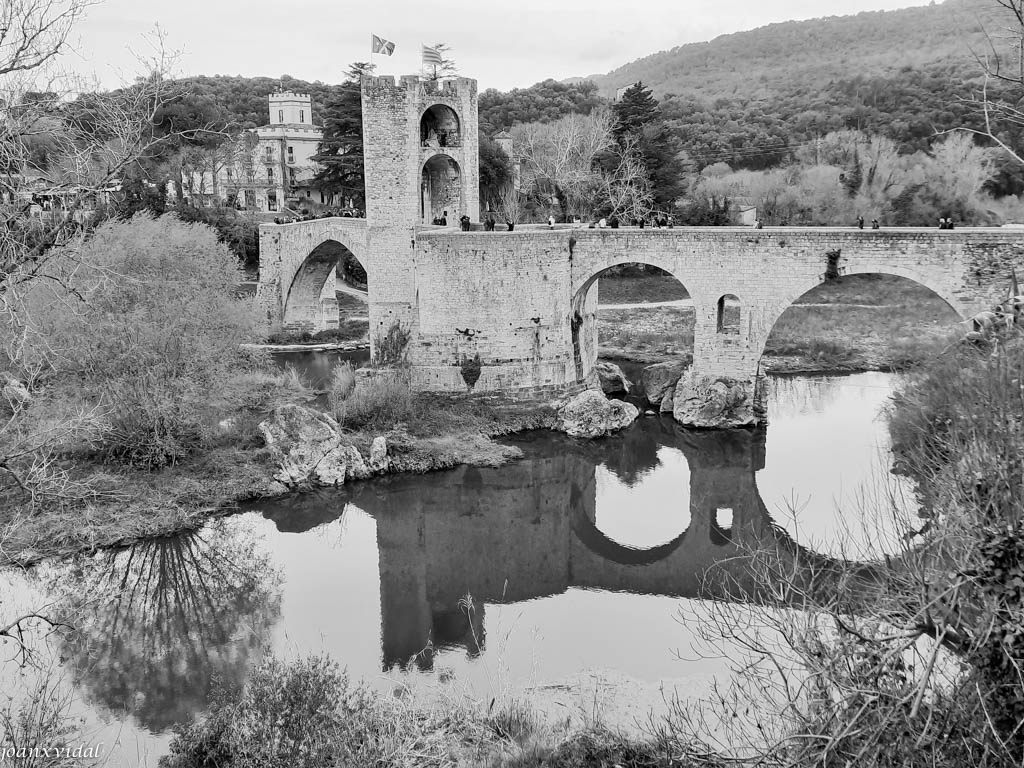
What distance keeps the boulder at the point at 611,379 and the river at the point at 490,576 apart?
A: 293 cm

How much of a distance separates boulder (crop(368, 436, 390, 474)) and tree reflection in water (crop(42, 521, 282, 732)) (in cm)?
324

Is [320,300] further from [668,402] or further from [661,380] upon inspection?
[668,402]

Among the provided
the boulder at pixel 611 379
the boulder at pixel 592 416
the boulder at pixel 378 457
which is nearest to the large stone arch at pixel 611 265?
the boulder at pixel 611 379

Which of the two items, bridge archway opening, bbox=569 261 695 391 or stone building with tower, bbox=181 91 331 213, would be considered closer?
bridge archway opening, bbox=569 261 695 391

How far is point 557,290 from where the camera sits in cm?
2203

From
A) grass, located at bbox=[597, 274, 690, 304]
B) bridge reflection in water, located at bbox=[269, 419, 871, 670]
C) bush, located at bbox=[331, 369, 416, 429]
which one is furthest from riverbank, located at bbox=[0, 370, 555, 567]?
grass, located at bbox=[597, 274, 690, 304]

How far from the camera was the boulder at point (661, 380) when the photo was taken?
23312 millimetres

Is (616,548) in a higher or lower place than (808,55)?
lower

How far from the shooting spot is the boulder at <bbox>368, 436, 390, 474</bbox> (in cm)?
1872

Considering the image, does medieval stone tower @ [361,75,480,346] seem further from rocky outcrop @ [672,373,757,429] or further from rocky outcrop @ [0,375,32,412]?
rocky outcrop @ [0,375,32,412]

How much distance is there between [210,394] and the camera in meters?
18.8

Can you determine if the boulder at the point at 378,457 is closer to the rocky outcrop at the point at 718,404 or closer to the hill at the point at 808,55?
the rocky outcrop at the point at 718,404

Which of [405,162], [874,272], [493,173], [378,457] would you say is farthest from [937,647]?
[493,173]

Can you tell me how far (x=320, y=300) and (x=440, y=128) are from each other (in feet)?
36.1
